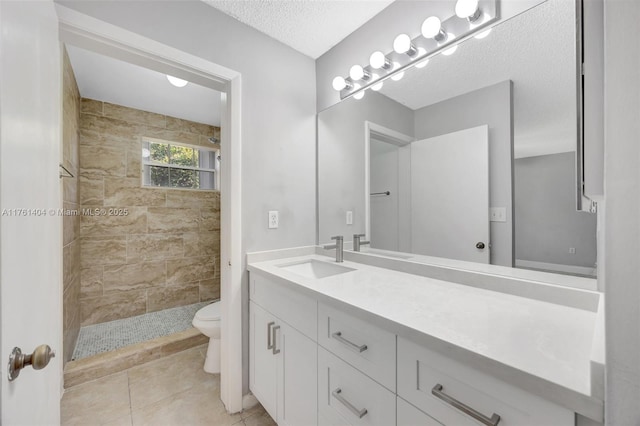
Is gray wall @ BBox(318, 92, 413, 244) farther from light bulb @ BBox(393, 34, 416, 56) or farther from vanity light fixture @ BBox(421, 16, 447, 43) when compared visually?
vanity light fixture @ BBox(421, 16, 447, 43)

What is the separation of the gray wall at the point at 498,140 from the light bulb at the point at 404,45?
37 centimetres

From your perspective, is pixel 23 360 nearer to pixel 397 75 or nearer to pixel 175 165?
pixel 397 75

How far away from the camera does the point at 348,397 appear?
920 mm

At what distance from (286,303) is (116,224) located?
2.48 m

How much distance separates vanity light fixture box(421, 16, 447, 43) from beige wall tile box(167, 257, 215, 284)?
3.21 metres

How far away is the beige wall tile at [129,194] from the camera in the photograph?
2688 millimetres

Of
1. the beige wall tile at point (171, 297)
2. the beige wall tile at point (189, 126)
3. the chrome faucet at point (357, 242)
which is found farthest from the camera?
the beige wall tile at point (189, 126)

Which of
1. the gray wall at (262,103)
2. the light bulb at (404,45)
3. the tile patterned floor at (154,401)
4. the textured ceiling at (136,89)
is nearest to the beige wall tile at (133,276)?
the tile patterned floor at (154,401)

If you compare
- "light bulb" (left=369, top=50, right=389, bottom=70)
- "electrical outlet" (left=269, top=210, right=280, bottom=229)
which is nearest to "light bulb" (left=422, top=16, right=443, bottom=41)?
"light bulb" (left=369, top=50, right=389, bottom=70)

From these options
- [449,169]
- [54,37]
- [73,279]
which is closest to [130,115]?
[73,279]

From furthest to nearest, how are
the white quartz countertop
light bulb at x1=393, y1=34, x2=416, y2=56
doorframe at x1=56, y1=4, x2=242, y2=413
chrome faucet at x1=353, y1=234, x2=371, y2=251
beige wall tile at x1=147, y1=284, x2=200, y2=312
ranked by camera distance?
beige wall tile at x1=147, y1=284, x2=200, y2=312, chrome faucet at x1=353, y1=234, x2=371, y2=251, doorframe at x1=56, y1=4, x2=242, y2=413, light bulb at x1=393, y1=34, x2=416, y2=56, the white quartz countertop

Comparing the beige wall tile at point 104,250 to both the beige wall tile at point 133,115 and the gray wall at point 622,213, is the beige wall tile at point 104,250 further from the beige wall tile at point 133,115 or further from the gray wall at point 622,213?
the gray wall at point 622,213

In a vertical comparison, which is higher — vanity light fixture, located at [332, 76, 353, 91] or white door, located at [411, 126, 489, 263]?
vanity light fixture, located at [332, 76, 353, 91]

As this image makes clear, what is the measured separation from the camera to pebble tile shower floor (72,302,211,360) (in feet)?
7.17
